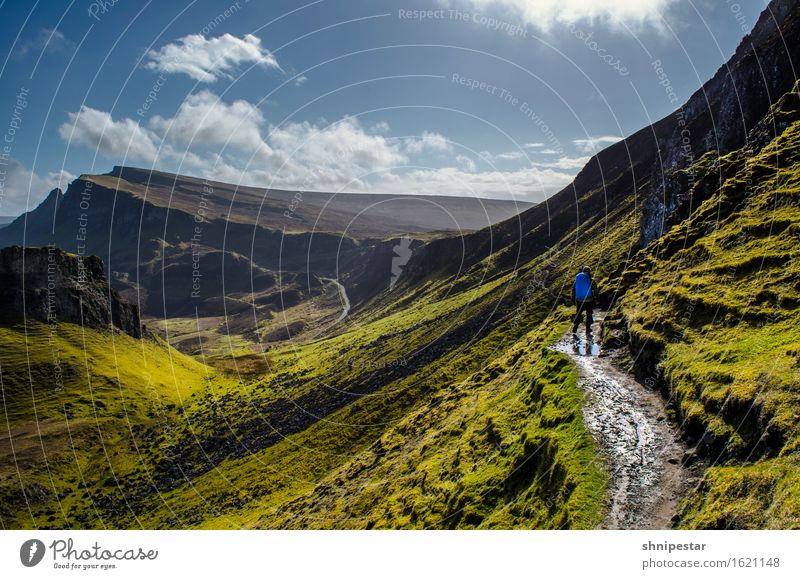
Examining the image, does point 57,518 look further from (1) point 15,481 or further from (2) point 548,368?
(2) point 548,368

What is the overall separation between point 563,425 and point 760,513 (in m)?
8.38

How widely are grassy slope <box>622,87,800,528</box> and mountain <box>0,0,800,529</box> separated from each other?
0.10m

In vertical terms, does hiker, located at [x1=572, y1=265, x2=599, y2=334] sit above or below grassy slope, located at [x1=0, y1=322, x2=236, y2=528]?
above

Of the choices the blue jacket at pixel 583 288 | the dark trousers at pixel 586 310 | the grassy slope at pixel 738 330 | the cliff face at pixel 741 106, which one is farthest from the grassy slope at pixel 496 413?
the cliff face at pixel 741 106

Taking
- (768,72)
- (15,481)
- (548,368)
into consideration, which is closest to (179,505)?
(15,481)

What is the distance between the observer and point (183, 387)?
140 metres

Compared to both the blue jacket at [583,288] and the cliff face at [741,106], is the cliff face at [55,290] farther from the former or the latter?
the cliff face at [741,106]

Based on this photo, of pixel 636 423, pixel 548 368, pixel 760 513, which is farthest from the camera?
pixel 548 368

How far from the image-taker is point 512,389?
33.9 meters

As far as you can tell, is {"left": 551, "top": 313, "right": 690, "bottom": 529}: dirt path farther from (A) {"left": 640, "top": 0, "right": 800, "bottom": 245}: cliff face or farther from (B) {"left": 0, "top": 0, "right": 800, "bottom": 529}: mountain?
(A) {"left": 640, "top": 0, "right": 800, "bottom": 245}: cliff face

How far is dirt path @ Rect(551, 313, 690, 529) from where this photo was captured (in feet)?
47.4

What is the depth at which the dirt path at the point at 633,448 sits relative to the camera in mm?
14461

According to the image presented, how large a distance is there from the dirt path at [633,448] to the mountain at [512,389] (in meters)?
0.42

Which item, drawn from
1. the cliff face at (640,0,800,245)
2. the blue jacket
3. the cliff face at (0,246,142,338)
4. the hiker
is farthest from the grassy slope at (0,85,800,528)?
the cliff face at (0,246,142,338)
